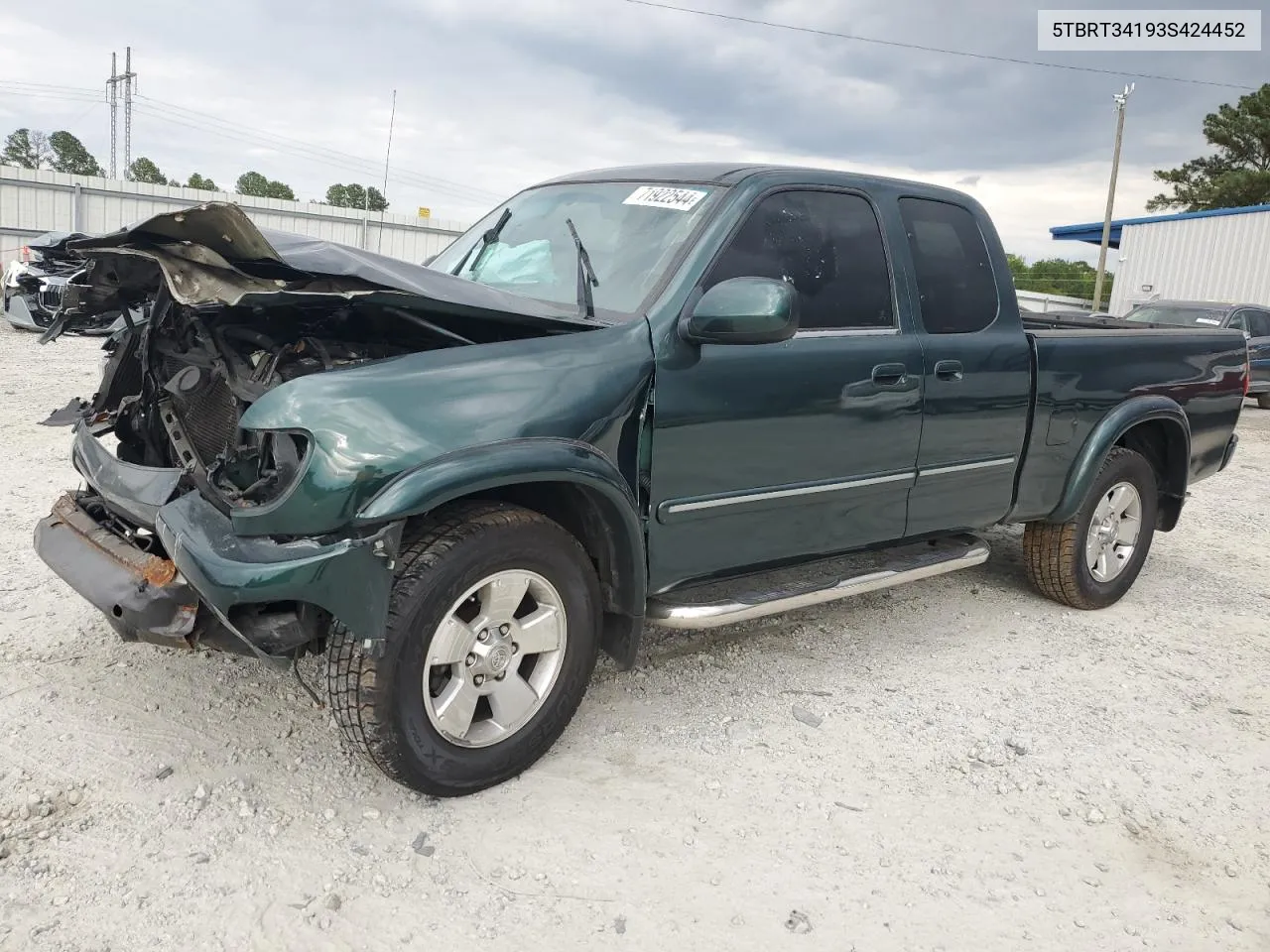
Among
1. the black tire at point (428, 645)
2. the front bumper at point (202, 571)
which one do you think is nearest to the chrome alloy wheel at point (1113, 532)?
the black tire at point (428, 645)

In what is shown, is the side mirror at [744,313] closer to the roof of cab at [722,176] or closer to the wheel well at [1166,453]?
the roof of cab at [722,176]

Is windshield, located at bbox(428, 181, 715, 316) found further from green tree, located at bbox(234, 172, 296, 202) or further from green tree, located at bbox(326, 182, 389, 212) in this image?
green tree, located at bbox(234, 172, 296, 202)

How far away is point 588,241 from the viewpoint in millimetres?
3570

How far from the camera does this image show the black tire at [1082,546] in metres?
4.76

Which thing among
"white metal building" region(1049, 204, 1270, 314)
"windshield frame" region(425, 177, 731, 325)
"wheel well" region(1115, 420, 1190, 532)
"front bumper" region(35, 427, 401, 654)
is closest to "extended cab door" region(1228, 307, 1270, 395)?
"white metal building" region(1049, 204, 1270, 314)

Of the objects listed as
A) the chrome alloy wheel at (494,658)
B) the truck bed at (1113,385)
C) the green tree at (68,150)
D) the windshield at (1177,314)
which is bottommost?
the chrome alloy wheel at (494,658)

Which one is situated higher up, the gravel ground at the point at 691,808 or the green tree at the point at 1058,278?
the green tree at the point at 1058,278

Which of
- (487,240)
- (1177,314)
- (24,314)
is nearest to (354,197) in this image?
(24,314)

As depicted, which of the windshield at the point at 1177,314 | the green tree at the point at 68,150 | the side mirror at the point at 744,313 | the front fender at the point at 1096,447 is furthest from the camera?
the green tree at the point at 68,150

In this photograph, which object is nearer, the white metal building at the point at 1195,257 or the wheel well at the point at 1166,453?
the wheel well at the point at 1166,453

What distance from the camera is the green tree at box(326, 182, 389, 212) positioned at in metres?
24.0

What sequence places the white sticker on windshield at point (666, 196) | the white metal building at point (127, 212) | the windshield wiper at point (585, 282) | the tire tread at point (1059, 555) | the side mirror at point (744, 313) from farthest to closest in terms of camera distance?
1. the white metal building at point (127, 212)
2. the tire tread at point (1059, 555)
3. the white sticker on windshield at point (666, 196)
4. the windshield wiper at point (585, 282)
5. the side mirror at point (744, 313)

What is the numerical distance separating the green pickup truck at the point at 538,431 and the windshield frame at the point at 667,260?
2 centimetres

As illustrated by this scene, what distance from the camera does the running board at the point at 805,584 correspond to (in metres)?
3.24
